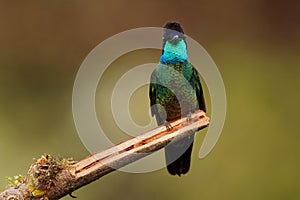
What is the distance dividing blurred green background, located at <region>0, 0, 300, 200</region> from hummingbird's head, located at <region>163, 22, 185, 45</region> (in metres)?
2.00

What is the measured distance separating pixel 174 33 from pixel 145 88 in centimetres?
232

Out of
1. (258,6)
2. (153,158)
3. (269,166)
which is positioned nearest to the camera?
(153,158)

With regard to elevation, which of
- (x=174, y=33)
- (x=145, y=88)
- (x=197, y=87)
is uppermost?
(x=145, y=88)

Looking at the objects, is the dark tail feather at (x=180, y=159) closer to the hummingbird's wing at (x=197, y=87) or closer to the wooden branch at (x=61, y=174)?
the hummingbird's wing at (x=197, y=87)

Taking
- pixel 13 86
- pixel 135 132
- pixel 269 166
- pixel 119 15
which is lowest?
pixel 269 166

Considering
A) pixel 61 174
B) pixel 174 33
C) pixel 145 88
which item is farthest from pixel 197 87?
pixel 145 88

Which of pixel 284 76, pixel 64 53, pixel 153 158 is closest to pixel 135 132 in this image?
pixel 153 158

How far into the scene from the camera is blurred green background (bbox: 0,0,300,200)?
189 inches

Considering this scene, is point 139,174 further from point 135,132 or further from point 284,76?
point 284,76

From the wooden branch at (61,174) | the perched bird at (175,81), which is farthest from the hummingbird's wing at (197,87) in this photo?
the wooden branch at (61,174)

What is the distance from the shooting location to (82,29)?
17.9 ft

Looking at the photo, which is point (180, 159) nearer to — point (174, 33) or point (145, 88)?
point (174, 33)

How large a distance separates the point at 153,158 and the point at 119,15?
62.1 inches

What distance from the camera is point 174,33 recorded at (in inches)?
106
